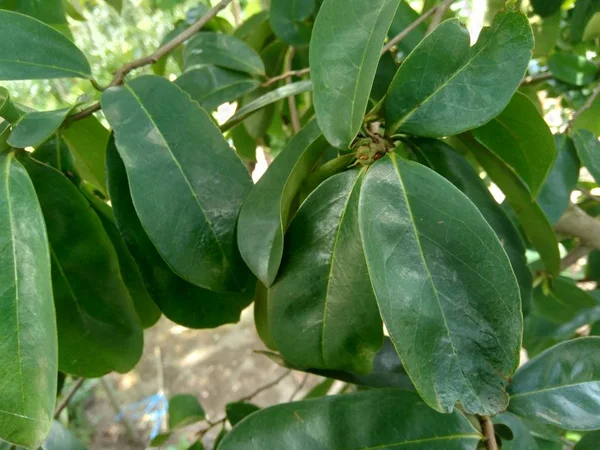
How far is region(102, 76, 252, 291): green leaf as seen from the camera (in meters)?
0.40

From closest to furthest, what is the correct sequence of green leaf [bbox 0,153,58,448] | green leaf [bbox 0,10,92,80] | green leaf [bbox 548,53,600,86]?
green leaf [bbox 0,153,58,448] → green leaf [bbox 0,10,92,80] → green leaf [bbox 548,53,600,86]

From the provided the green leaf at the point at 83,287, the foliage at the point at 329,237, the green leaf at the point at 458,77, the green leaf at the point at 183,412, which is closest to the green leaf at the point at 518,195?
the foliage at the point at 329,237

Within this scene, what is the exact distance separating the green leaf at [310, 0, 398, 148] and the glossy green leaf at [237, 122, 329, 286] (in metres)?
0.03

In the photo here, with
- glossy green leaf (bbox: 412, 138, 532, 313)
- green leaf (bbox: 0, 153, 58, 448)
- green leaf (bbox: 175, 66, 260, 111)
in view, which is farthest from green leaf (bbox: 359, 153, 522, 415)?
green leaf (bbox: 175, 66, 260, 111)

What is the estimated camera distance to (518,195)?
20.3 inches

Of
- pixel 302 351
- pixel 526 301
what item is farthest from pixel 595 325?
pixel 302 351

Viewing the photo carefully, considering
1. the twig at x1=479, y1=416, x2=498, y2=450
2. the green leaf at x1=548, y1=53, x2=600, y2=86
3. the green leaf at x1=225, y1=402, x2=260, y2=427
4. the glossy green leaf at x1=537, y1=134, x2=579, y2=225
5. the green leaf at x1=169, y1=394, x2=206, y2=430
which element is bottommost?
the green leaf at x1=169, y1=394, x2=206, y2=430

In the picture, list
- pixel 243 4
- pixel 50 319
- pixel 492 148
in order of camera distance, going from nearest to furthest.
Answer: pixel 50 319, pixel 492 148, pixel 243 4

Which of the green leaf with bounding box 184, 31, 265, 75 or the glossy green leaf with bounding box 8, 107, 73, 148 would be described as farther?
the green leaf with bounding box 184, 31, 265, 75

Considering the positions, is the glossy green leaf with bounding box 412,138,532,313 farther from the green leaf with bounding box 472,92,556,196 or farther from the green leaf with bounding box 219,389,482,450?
the green leaf with bounding box 219,389,482,450

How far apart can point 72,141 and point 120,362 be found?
24 centimetres

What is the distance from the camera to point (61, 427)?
557mm

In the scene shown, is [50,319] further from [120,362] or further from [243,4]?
[243,4]

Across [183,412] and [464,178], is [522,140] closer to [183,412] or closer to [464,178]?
[464,178]
